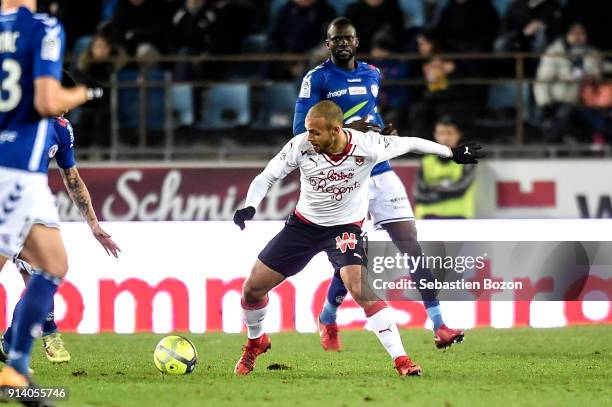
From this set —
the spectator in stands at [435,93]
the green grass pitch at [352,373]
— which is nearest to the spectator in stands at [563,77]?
the spectator in stands at [435,93]

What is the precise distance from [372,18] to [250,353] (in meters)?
8.73

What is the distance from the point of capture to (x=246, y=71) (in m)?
18.0

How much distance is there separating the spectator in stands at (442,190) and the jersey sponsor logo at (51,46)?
933 cm

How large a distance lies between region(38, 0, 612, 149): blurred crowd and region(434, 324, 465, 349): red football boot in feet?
19.9

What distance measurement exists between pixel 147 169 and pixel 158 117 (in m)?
0.80

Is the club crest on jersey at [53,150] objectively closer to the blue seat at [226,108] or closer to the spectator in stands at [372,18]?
the blue seat at [226,108]

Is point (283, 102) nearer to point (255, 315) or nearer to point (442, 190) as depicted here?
point (442, 190)

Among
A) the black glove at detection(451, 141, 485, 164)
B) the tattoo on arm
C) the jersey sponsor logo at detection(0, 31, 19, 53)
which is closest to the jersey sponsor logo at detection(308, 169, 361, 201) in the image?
the black glove at detection(451, 141, 485, 164)

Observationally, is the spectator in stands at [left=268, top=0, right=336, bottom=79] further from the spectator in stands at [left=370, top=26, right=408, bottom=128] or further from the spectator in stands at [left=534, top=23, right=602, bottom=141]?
the spectator in stands at [left=534, top=23, right=602, bottom=141]

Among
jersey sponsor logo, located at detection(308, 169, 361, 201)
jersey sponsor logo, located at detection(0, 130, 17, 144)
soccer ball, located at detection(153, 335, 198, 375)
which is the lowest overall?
soccer ball, located at detection(153, 335, 198, 375)

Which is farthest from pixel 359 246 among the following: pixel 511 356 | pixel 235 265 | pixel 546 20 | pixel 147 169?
pixel 546 20

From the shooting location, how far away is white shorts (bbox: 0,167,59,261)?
730 cm

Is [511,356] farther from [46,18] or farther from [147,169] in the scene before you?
[147,169]

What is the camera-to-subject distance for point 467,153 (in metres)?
9.48
